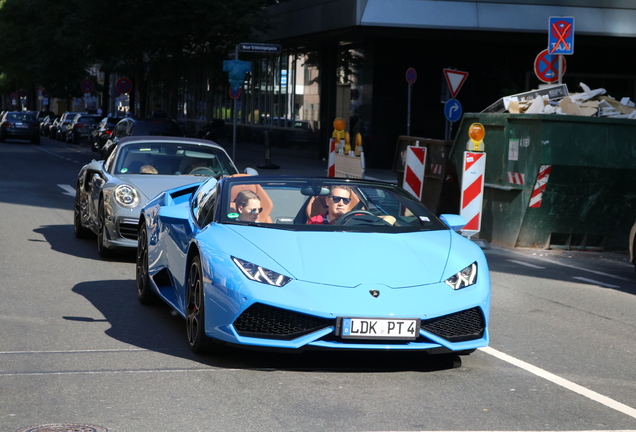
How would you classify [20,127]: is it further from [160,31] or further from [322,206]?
[322,206]

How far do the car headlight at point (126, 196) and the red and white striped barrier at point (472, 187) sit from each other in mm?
4869

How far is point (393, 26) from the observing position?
30.9 metres

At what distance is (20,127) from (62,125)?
6.03 meters

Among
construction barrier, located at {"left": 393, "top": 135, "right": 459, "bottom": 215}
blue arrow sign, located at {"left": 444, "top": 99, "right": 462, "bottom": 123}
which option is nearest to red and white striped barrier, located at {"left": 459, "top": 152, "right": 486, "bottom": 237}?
construction barrier, located at {"left": 393, "top": 135, "right": 459, "bottom": 215}

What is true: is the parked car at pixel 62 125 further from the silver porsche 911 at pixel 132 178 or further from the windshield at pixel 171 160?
the windshield at pixel 171 160

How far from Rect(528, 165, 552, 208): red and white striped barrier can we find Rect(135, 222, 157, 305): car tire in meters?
6.34

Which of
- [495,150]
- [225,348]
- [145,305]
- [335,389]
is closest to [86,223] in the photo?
[145,305]

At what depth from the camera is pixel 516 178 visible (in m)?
14.1

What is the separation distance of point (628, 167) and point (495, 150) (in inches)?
70.0

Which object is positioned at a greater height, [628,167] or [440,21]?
[440,21]

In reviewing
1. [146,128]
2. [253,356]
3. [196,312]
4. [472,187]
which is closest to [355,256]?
[253,356]

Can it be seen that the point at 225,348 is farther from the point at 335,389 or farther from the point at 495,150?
the point at 495,150

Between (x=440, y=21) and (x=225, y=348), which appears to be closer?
(x=225, y=348)

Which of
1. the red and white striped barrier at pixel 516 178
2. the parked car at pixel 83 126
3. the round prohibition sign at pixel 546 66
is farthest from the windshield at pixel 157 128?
the parked car at pixel 83 126
